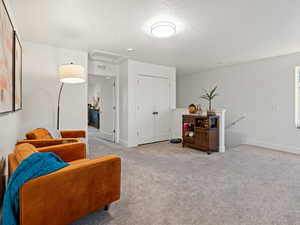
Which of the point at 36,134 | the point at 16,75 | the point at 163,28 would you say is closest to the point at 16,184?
the point at 36,134

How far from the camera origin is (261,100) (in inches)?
171

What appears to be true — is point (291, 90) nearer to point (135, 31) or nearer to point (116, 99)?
point (135, 31)

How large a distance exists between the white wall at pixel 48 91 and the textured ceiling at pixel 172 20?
0.26 m

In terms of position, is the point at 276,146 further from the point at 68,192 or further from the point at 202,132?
the point at 68,192

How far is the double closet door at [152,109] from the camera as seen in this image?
15.2 feet

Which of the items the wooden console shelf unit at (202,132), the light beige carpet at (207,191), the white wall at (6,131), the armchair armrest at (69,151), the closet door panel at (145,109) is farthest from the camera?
the closet door panel at (145,109)

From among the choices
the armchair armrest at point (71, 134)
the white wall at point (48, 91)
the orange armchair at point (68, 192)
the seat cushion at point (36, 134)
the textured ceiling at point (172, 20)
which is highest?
the textured ceiling at point (172, 20)

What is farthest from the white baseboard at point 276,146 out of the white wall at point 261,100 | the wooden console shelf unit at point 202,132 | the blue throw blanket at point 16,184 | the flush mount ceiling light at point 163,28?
the blue throw blanket at point 16,184

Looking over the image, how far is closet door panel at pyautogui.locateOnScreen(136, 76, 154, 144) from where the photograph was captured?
4594 mm

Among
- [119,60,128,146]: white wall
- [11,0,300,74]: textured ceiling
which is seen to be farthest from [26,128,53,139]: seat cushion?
[119,60,128,146]: white wall

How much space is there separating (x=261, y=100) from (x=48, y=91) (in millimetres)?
5198

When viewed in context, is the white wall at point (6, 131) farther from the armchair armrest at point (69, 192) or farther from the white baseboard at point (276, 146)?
the white baseboard at point (276, 146)

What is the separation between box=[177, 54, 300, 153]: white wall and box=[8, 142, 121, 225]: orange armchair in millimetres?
4297

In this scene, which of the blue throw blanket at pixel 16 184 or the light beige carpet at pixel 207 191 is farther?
the light beige carpet at pixel 207 191
